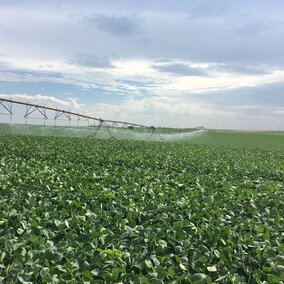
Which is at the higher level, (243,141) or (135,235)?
(243,141)

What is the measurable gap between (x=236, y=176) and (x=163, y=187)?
15.7ft

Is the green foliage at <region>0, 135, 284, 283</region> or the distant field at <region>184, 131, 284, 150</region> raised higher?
the distant field at <region>184, 131, 284, 150</region>

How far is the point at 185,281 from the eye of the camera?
3715 millimetres

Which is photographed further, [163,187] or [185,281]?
[163,187]

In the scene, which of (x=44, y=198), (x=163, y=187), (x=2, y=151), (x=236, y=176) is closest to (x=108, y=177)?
(x=163, y=187)

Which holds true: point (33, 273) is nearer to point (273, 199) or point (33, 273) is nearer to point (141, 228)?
point (141, 228)

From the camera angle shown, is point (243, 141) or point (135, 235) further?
point (243, 141)

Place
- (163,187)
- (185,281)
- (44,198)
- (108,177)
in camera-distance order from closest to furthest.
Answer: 1. (185,281)
2. (44,198)
3. (163,187)
4. (108,177)

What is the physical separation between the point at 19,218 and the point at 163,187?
4.18m

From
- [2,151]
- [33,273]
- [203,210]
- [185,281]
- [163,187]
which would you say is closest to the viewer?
[33,273]

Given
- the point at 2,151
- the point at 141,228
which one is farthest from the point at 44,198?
the point at 2,151

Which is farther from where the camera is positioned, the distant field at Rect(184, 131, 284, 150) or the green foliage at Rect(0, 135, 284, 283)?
the distant field at Rect(184, 131, 284, 150)

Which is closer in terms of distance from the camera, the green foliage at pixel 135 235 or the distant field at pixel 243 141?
the green foliage at pixel 135 235

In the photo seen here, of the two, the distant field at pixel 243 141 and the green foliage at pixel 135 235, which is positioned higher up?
the distant field at pixel 243 141
